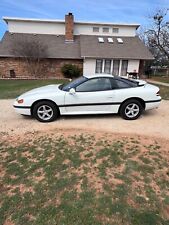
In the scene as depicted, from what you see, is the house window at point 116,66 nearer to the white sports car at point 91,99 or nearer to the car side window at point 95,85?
the white sports car at point 91,99

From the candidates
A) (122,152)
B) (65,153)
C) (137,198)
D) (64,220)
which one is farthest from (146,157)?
(64,220)

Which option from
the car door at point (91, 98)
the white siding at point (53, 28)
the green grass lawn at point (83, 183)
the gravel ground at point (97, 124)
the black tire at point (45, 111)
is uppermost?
the white siding at point (53, 28)

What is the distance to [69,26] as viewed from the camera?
2278 centimetres

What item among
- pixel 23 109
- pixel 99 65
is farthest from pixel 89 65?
pixel 23 109

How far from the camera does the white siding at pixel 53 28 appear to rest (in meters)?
23.0

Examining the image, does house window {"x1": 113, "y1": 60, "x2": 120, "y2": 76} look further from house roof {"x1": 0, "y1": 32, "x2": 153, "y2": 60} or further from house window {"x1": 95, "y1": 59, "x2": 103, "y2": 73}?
house window {"x1": 95, "y1": 59, "x2": 103, "y2": 73}

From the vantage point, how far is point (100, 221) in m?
2.51

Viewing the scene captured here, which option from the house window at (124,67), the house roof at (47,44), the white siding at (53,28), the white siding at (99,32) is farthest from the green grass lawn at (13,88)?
the white siding at (99,32)

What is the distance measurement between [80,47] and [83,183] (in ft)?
66.6

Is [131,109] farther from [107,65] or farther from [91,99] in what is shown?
[107,65]

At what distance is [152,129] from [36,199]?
12.2 ft

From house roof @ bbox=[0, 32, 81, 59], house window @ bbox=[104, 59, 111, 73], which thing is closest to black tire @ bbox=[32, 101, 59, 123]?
house roof @ bbox=[0, 32, 81, 59]

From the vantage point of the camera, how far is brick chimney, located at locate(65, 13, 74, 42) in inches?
890

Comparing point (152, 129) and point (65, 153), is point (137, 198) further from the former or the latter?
point (152, 129)
